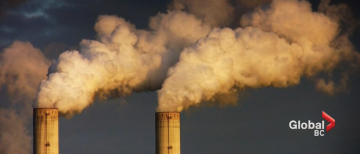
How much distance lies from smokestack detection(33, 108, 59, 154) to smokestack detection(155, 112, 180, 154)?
1390 cm

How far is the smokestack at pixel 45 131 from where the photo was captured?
106606mm

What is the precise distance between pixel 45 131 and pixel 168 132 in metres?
16.1

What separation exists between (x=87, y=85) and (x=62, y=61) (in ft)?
15.3

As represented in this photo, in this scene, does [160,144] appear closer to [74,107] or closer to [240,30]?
[74,107]

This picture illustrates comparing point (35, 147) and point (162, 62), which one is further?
point (162, 62)

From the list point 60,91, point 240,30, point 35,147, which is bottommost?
point 35,147

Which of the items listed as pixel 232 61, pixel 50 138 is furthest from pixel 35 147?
pixel 232 61

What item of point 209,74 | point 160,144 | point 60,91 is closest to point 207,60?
point 209,74

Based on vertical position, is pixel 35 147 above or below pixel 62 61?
below

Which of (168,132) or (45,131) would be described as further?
(168,132)

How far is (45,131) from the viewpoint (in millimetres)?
106812

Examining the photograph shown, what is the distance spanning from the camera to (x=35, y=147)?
107188 millimetres

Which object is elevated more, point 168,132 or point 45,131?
point 45,131

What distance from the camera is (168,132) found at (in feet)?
363
